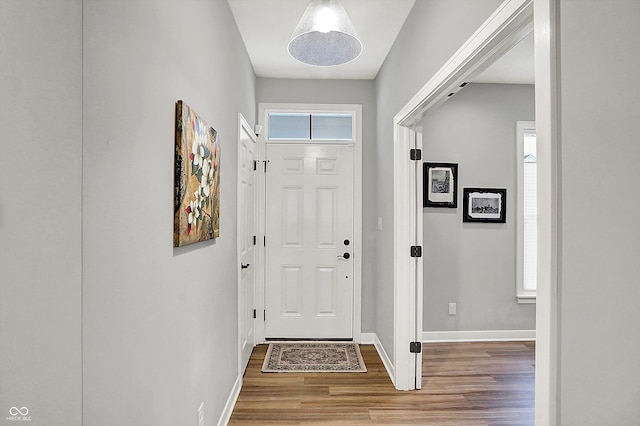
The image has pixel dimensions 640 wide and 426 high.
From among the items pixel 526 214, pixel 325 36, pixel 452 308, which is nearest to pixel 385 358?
pixel 452 308

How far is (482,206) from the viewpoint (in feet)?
13.1

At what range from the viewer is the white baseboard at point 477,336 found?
13.0 ft

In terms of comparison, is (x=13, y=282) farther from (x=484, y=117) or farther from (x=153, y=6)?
(x=484, y=117)

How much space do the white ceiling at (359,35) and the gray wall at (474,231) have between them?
376 millimetres

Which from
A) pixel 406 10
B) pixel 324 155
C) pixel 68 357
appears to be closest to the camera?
pixel 68 357

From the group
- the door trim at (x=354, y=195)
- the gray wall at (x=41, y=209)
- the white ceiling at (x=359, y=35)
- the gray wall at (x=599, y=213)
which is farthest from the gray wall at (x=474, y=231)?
the gray wall at (x=41, y=209)

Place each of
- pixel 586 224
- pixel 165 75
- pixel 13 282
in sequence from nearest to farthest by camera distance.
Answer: pixel 13 282, pixel 586 224, pixel 165 75

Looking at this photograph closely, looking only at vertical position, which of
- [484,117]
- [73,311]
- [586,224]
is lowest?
[73,311]

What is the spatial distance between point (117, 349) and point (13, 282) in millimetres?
452

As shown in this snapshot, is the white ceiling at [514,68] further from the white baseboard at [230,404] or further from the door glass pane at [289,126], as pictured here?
the white baseboard at [230,404]

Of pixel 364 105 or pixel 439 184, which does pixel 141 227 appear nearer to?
pixel 364 105

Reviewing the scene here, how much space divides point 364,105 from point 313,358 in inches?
101

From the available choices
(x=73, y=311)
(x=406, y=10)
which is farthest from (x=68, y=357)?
(x=406, y=10)

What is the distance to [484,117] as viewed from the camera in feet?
13.1
